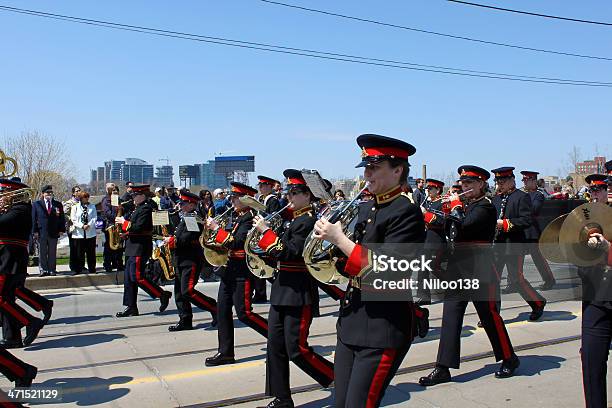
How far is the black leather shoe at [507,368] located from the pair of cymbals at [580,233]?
1916mm

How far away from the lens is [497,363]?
254 inches

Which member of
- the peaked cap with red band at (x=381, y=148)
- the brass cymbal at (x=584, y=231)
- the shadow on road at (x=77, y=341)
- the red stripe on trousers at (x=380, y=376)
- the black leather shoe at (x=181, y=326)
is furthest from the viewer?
the black leather shoe at (x=181, y=326)

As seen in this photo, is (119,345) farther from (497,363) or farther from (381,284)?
(381,284)

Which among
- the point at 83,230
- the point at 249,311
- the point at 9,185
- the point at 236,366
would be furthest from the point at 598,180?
the point at 83,230

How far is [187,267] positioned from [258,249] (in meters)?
3.03

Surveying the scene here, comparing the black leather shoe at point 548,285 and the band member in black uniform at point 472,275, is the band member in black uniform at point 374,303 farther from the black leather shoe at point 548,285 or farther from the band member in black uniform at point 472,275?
the black leather shoe at point 548,285

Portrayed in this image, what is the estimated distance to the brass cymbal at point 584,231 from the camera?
13.6 ft

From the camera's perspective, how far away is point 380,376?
344 cm

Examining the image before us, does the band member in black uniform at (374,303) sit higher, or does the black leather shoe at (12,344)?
the band member in black uniform at (374,303)

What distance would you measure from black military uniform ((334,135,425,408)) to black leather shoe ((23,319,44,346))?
505 centimetres

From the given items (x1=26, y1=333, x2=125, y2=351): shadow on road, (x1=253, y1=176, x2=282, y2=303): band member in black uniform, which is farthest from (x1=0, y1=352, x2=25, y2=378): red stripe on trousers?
(x1=253, y1=176, x2=282, y2=303): band member in black uniform

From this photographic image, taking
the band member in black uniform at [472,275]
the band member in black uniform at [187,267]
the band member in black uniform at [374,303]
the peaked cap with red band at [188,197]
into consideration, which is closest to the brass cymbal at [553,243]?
the band member in black uniform at [374,303]

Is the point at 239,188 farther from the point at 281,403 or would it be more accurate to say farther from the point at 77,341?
the point at 77,341

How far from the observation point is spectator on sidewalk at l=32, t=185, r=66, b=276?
43.0 feet
